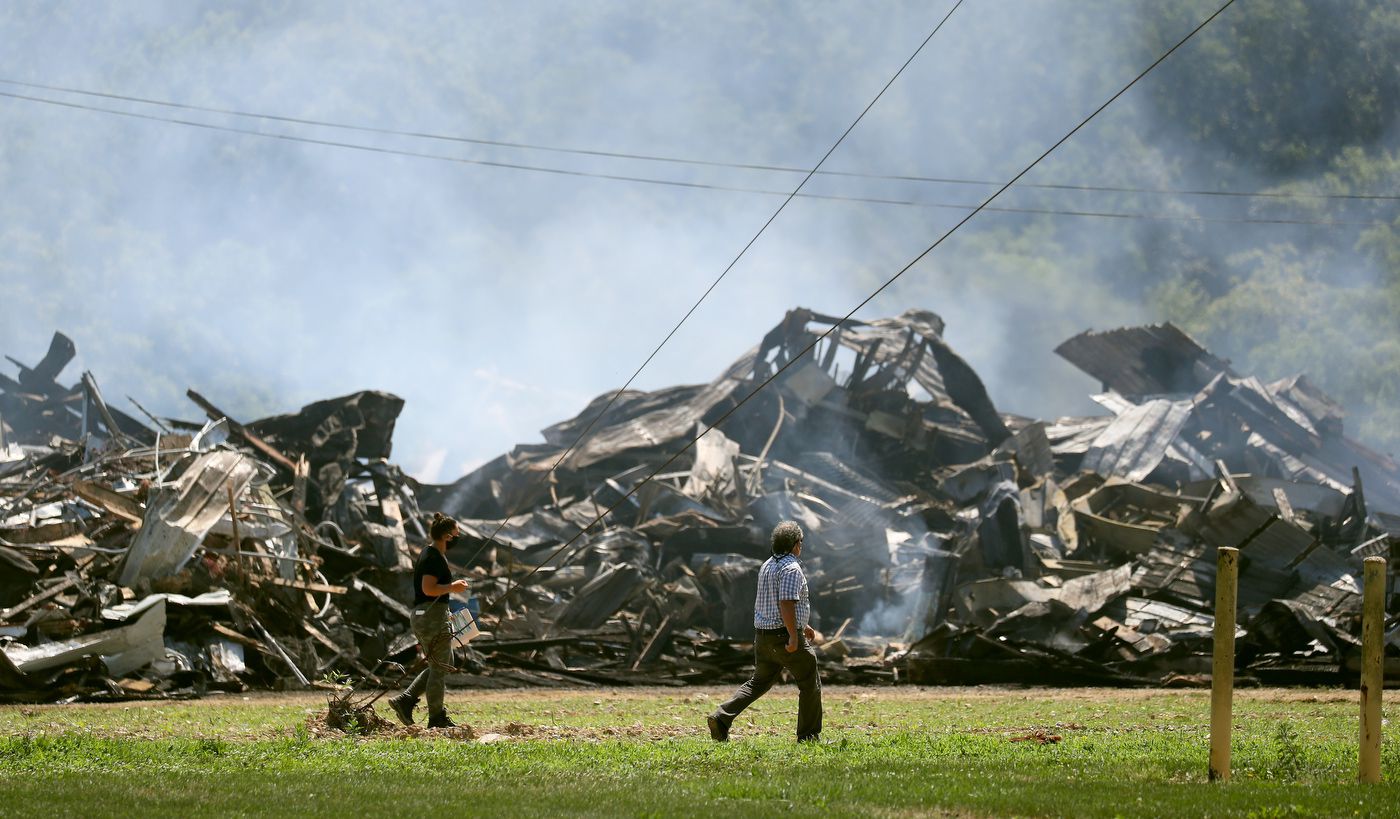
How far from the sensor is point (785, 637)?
1005cm

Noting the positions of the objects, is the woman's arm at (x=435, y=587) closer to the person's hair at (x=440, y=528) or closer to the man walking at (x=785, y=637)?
the person's hair at (x=440, y=528)

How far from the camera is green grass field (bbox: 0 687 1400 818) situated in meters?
6.76

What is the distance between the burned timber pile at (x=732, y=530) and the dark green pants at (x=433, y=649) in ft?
14.8

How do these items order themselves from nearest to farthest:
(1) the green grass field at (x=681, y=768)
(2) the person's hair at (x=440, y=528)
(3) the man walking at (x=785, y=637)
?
(1) the green grass field at (x=681, y=768) → (3) the man walking at (x=785, y=637) → (2) the person's hair at (x=440, y=528)

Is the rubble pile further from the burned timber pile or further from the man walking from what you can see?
the man walking

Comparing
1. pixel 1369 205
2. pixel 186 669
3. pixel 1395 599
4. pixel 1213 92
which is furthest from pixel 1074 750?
pixel 1213 92

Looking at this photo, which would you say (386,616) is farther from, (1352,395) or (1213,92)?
(1213,92)

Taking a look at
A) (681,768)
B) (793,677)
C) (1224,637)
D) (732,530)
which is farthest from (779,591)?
(732,530)

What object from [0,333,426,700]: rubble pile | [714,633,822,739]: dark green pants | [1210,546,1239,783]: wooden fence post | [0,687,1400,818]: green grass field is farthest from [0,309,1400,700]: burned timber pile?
[1210,546,1239,783]: wooden fence post

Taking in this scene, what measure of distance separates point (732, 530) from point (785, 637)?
18.5 metres

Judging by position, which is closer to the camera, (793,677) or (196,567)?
(793,677)

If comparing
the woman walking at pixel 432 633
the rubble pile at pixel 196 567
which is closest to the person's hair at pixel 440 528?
the woman walking at pixel 432 633

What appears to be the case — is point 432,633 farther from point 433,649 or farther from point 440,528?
point 440,528

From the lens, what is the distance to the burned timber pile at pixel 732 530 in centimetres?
1872
